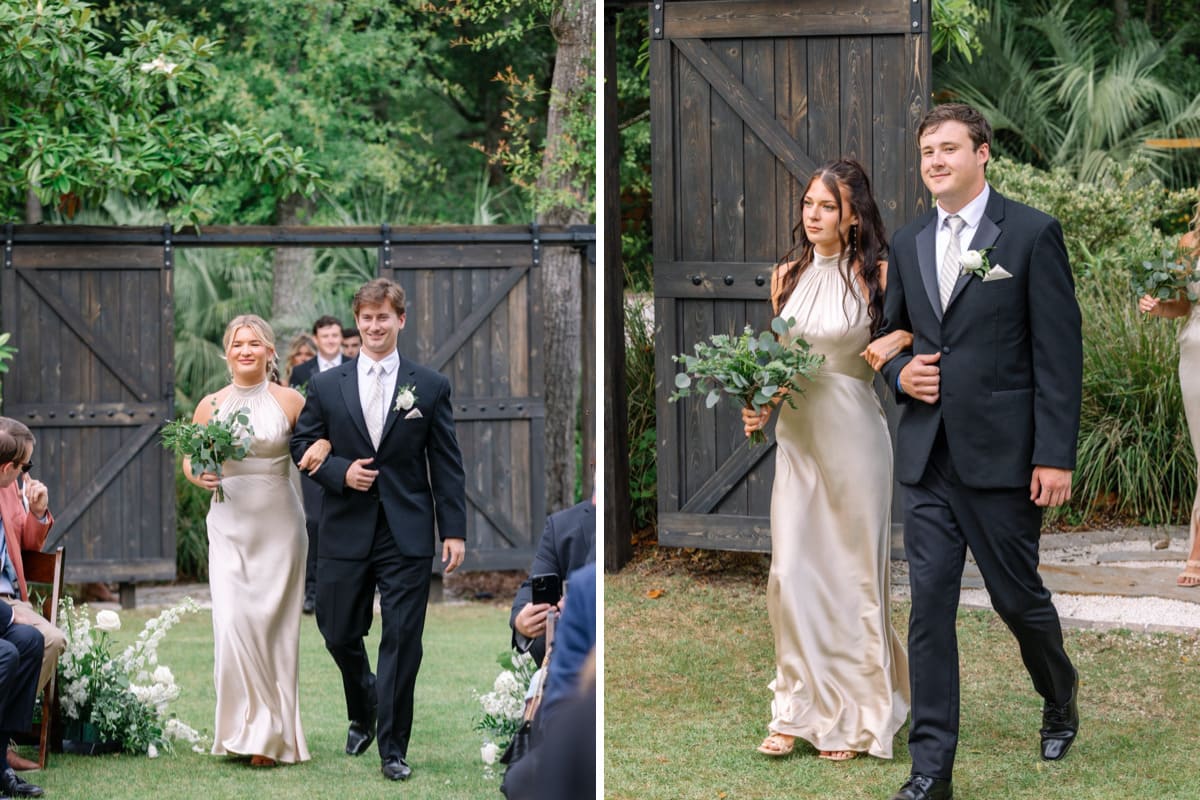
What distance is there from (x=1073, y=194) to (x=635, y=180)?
272 centimetres

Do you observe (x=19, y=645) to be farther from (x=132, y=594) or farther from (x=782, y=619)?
(x=132, y=594)

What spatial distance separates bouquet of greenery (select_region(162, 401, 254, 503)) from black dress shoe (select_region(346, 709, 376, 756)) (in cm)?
79

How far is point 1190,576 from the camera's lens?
5.58 m

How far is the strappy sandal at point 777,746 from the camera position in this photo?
3.84 metres

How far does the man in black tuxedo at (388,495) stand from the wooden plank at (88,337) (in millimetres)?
3572

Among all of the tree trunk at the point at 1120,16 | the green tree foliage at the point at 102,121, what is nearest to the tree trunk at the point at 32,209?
the green tree foliage at the point at 102,121

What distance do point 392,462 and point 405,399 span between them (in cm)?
21

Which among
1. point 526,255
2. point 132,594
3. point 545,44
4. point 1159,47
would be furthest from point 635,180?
point 1159,47

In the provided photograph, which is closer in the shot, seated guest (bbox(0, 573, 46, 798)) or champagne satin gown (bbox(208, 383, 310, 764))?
seated guest (bbox(0, 573, 46, 798))

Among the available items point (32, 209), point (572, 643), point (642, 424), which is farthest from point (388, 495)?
point (32, 209)

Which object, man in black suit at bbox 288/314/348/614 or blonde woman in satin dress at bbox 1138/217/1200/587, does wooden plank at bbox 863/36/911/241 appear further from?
man in black suit at bbox 288/314/348/614

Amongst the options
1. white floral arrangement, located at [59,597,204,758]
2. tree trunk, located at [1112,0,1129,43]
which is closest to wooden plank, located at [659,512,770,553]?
white floral arrangement, located at [59,597,204,758]

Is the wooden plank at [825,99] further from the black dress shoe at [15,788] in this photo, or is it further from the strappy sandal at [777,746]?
the black dress shoe at [15,788]

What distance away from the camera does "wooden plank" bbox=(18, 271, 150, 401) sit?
24.4 ft
